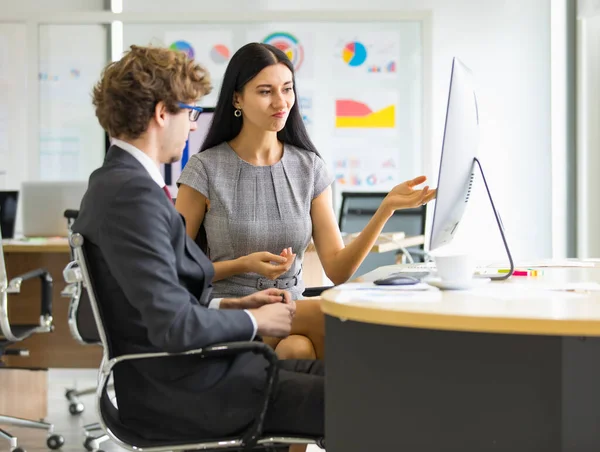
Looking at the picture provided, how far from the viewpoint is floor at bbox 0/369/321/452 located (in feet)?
12.6

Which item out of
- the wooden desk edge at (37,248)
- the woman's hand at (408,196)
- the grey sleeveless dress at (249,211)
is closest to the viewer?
the woman's hand at (408,196)

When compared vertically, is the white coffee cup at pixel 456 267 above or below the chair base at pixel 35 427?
above

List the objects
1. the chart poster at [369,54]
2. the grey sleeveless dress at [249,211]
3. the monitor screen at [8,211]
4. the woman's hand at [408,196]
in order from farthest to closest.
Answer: the chart poster at [369,54] < the monitor screen at [8,211] < the grey sleeveless dress at [249,211] < the woman's hand at [408,196]

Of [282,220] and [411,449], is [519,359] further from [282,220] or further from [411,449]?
[282,220]

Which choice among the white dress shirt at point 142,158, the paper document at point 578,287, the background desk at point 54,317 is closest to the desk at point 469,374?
the paper document at point 578,287

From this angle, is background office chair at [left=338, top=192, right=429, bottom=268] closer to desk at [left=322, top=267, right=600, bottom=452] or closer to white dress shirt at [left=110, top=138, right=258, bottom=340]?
white dress shirt at [left=110, top=138, right=258, bottom=340]

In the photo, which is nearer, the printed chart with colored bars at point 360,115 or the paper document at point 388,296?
the paper document at point 388,296

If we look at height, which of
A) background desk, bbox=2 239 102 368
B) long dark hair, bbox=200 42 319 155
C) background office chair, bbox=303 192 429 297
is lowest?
background desk, bbox=2 239 102 368

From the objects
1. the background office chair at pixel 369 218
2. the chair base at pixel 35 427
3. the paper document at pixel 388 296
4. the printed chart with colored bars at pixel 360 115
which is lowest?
the chair base at pixel 35 427

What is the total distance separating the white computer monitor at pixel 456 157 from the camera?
5.56 ft

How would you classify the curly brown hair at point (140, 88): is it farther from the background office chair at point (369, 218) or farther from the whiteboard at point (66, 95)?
the whiteboard at point (66, 95)

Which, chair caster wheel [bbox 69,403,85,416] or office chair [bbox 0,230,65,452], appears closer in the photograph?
office chair [bbox 0,230,65,452]

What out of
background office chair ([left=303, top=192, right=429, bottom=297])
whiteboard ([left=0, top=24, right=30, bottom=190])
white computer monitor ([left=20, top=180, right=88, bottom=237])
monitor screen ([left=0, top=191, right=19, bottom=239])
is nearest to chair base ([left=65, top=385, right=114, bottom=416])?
white computer monitor ([left=20, top=180, right=88, bottom=237])

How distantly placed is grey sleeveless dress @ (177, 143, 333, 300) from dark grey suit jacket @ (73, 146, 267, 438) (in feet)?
A: 2.22
